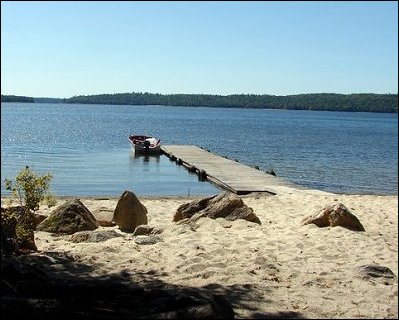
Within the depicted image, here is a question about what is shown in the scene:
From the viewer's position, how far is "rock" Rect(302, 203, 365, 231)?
1022 centimetres

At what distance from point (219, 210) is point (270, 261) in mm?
3265

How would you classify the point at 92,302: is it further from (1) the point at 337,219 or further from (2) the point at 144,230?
(1) the point at 337,219

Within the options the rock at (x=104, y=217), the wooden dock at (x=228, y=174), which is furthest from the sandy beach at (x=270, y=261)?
the wooden dock at (x=228, y=174)

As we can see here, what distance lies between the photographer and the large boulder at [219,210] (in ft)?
35.5

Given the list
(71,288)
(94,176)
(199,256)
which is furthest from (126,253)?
(94,176)

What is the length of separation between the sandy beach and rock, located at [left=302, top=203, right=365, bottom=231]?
0.75 ft

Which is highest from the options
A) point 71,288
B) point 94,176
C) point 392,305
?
point 71,288

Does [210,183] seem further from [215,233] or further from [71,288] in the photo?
[71,288]

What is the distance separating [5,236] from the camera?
6801mm

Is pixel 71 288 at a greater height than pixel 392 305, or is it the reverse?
pixel 71 288

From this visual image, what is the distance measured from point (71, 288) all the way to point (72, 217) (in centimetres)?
578

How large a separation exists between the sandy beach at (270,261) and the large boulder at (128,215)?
32cm

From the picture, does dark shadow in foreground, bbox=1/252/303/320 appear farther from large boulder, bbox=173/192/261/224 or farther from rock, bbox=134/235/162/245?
large boulder, bbox=173/192/261/224

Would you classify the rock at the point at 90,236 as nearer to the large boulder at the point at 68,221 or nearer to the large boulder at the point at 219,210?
the large boulder at the point at 68,221
